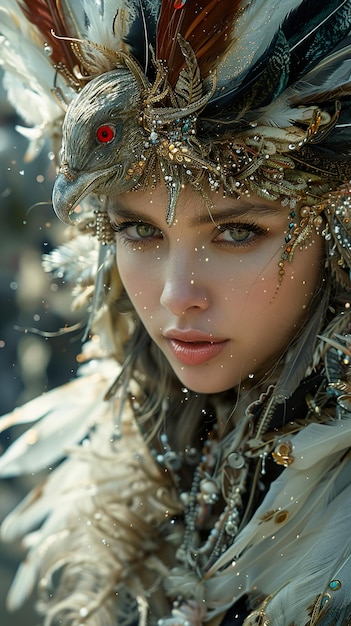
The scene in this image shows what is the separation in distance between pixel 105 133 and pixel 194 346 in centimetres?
33

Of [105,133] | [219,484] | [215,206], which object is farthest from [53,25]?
[219,484]

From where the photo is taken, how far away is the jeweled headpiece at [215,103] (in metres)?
1.01

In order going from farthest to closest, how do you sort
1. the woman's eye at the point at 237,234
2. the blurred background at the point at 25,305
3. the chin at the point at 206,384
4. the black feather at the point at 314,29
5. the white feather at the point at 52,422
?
the white feather at the point at 52,422 < the blurred background at the point at 25,305 < the chin at the point at 206,384 < the woman's eye at the point at 237,234 < the black feather at the point at 314,29

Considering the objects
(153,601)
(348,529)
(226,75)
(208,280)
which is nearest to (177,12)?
(226,75)

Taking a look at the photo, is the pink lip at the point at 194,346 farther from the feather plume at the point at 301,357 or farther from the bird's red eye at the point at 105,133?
the bird's red eye at the point at 105,133

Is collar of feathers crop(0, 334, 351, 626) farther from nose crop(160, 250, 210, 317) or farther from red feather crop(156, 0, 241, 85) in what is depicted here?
red feather crop(156, 0, 241, 85)

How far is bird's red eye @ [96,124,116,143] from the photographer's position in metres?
1.05

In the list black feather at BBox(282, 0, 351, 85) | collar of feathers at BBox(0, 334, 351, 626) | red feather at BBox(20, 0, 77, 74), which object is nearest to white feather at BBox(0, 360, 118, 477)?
collar of feathers at BBox(0, 334, 351, 626)

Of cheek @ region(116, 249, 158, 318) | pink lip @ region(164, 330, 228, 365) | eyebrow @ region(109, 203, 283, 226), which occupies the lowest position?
pink lip @ region(164, 330, 228, 365)

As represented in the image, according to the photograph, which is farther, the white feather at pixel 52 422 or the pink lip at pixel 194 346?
the white feather at pixel 52 422

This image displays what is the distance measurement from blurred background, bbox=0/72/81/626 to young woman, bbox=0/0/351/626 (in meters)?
0.15

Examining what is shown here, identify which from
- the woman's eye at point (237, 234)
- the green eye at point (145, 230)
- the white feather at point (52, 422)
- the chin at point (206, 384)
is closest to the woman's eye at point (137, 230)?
the green eye at point (145, 230)

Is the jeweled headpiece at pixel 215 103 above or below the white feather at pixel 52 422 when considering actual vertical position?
above

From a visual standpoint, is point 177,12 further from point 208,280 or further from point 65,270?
point 65,270
